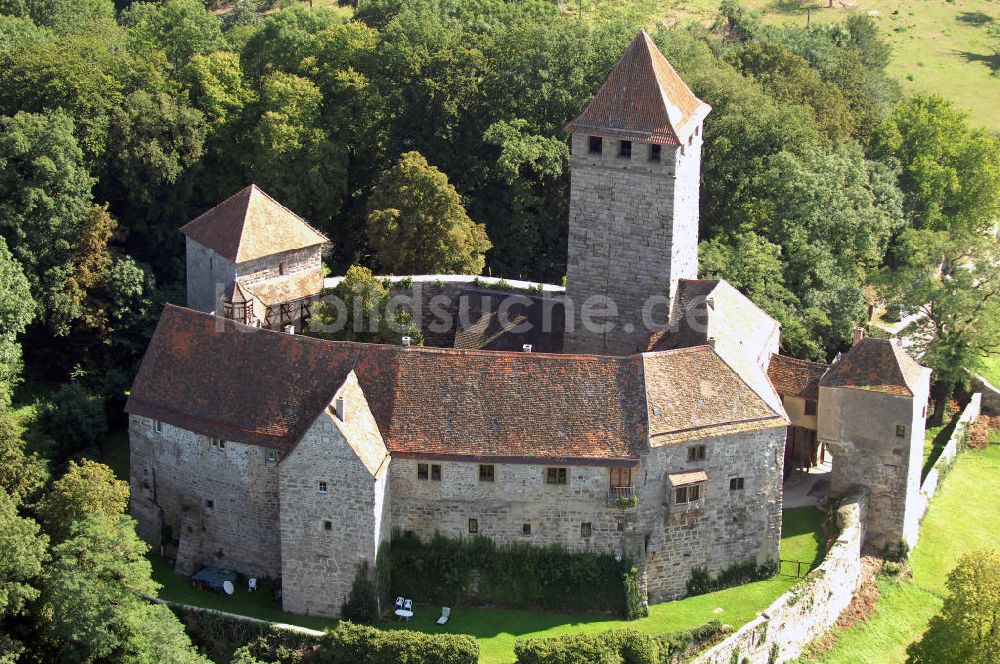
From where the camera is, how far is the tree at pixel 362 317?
77000 millimetres

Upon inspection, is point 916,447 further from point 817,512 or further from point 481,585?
point 481,585

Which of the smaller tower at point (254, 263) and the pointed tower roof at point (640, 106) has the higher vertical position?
the pointed tower roof at point (640, 106)

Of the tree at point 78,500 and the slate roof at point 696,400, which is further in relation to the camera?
the tree at point 78,500

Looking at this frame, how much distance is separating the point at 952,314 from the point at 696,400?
27.3 meters

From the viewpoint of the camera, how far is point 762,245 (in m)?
87.7

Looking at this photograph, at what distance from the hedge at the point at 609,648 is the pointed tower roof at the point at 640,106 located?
75.6 ft

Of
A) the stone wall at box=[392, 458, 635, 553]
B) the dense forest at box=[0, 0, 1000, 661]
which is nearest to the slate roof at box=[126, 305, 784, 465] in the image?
the stone wall at box=[392, 458, 635, 553]

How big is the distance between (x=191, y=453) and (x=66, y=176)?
2261 cm

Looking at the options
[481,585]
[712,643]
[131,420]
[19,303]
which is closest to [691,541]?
[712,643]

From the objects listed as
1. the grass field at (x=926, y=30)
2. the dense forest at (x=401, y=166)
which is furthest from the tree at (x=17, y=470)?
the grass field at (x=926, y=30)

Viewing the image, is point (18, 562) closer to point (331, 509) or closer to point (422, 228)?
point (331, 509)

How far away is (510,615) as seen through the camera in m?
63.9

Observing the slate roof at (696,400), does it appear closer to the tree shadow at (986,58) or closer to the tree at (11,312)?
the tree at (11,312)

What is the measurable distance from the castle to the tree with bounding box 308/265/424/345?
3.97 m
